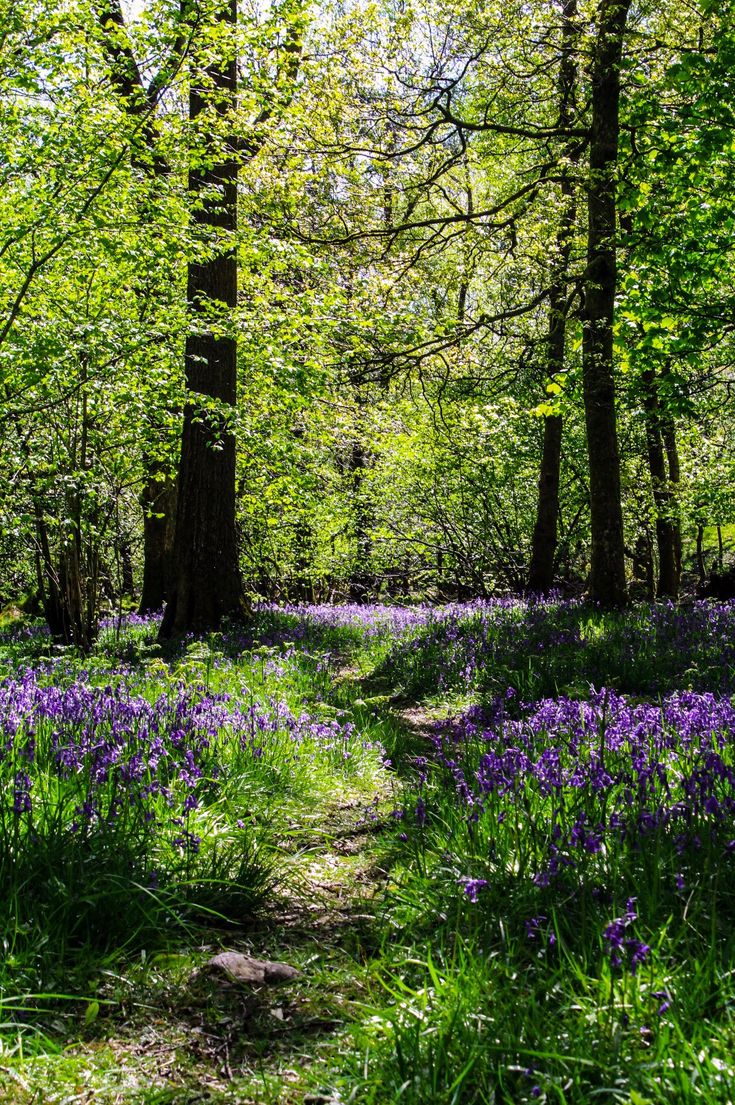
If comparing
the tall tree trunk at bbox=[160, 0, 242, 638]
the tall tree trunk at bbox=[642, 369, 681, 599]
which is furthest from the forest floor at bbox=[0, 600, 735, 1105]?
the tall tree trunk at bbox=[642, 369, 681, 599]

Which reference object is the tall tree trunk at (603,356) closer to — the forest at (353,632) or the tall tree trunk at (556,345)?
the forest at (353,632)

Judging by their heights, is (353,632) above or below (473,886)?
above

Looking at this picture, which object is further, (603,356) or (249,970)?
(603,356)

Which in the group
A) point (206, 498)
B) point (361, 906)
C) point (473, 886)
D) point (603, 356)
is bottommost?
point (361, 906)

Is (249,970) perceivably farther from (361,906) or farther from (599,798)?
(599,798)

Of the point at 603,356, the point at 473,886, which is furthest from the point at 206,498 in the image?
the point at 473,886

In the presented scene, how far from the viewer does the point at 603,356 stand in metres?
9.84

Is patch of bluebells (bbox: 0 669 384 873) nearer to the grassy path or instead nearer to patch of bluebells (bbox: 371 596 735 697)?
the grassy path

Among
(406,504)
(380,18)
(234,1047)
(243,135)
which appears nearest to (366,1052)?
(234,1047)

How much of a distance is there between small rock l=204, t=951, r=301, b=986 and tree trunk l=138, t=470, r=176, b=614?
40.0 ft

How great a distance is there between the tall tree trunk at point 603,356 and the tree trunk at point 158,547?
7.98 m

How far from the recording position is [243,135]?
382 inches

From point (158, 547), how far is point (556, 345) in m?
8.34

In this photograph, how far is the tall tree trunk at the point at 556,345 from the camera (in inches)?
467
